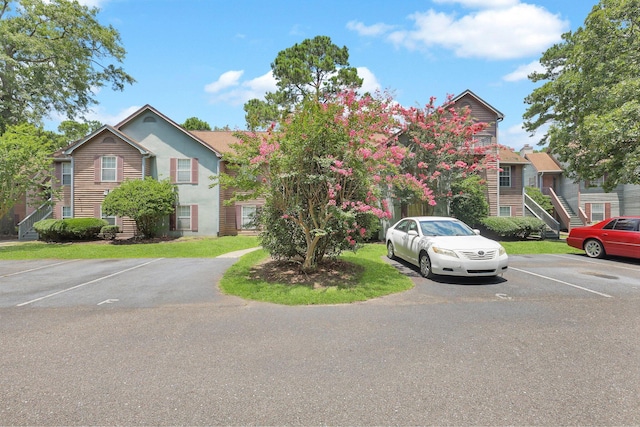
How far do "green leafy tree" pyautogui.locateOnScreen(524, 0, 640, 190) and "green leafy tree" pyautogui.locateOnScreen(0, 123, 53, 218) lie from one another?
26.8m

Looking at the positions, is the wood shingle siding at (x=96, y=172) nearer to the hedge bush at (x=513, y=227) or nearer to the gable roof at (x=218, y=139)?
the gable roof at (x=218, y=139)

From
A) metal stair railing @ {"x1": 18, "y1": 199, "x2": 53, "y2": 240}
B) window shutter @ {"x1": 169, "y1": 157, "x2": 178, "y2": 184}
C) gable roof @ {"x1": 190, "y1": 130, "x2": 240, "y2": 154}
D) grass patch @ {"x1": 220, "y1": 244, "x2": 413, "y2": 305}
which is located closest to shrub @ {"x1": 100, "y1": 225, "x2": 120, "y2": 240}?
window shutter @ {"x1": 169, "y1": 157, "x2": 178, "y2": 184}

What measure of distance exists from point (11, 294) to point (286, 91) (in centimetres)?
2369

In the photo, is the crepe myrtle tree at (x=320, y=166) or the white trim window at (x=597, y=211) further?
the white trim window at (x=597, y=211)

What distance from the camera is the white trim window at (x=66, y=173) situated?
22.0 m

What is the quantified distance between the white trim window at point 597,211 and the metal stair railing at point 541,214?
30.4 ft

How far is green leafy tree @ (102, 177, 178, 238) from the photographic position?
17.9m

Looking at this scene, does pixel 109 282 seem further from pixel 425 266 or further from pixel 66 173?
pixel 66 173

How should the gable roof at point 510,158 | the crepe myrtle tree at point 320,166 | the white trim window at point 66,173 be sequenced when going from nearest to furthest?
the crepe myrtle tree at point 320,166
the gable roof at point 510,158
the white trim window at point 66,173

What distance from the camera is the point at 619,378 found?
11.2 feet

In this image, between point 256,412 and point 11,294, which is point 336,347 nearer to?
point 256,412

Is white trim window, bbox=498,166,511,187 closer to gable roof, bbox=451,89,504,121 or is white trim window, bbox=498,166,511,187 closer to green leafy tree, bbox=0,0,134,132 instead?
gable roof, bbox=451,89,504,121

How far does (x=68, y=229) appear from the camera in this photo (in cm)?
1859

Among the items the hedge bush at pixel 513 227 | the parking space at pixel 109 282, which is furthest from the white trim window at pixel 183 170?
the hedge bush at pixel 513 227
